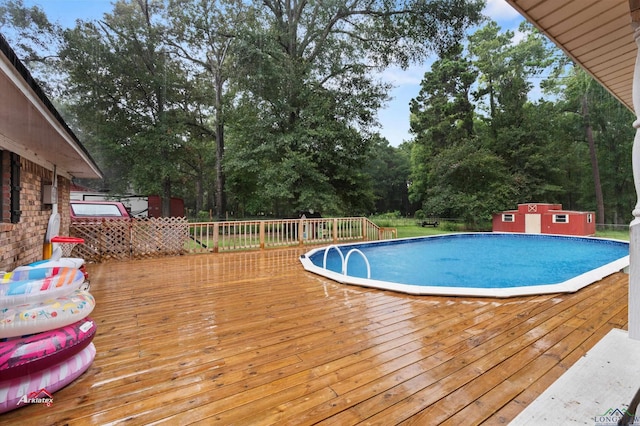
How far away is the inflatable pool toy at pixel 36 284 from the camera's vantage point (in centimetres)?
163

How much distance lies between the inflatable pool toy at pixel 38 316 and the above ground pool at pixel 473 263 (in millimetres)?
3107

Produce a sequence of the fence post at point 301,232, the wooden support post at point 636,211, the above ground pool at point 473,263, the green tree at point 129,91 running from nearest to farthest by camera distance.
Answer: the wooden support post at point 636,211 < the above ground pool at point 473,263 < the fence post at point 301,232 < the green tree at point 129,91

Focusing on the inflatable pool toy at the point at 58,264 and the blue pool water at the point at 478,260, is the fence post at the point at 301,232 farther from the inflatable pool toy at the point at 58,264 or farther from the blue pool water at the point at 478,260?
the inflatable pool toy at the point at 58,264

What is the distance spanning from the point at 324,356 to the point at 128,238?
21.5 ft

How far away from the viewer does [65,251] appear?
5078mm

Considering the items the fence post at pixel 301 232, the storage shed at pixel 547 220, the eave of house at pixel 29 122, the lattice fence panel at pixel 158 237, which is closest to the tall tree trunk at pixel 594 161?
the storage shed at pixel 547 220

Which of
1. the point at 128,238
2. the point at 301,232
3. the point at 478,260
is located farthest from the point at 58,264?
the point at 478,260

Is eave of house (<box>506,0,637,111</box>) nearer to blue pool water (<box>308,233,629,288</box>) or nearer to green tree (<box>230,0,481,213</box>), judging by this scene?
blue pool water (<box>308,233,629,288</box>)

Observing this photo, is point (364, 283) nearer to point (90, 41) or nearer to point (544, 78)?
point (90, 41)

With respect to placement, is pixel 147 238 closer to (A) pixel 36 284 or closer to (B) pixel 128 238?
(B) pixel 128 238

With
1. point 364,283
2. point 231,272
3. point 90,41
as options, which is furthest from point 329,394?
point 90,41

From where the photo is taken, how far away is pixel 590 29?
2.26 metres

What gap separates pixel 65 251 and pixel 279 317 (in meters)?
4.56

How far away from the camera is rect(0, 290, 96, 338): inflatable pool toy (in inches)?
63.2
